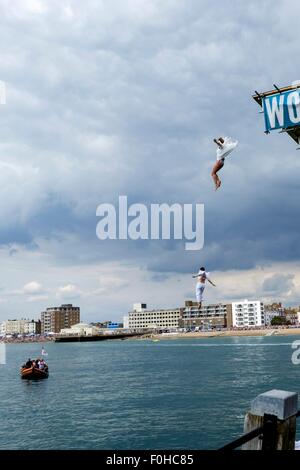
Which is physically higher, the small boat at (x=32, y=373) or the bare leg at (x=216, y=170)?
the bare leg at (x=216, y=170)

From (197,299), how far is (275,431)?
4021 millimetres

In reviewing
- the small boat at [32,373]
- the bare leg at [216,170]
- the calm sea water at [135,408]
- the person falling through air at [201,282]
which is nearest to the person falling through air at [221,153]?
the bare leg at [216,170]

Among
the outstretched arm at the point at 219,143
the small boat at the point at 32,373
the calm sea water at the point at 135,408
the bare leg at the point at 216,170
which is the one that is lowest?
the small boat at the point at 32,373

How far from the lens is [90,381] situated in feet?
209

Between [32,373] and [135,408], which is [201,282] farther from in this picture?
[32,373]

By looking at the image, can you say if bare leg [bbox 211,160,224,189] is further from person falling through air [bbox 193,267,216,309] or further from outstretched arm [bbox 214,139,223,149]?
person falling through air [bbox 193,267,216,309]

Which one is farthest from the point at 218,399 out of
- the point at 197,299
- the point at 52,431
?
the point at 197,299

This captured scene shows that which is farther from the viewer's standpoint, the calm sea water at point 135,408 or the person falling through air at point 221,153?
the calm sea water at point 135,408

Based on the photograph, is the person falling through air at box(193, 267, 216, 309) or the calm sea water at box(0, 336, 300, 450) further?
the calm sea water at box(0, 336, 300, 450)

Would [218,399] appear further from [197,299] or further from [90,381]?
[197,299]

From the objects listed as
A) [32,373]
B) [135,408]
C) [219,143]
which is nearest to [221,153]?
[219,143]

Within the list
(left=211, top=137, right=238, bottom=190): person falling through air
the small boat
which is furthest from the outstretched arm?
the small boat

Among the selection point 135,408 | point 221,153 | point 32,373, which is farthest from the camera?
point 32,373

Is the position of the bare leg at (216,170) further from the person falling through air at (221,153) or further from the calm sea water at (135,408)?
the calm sea water at (135,408)
